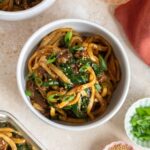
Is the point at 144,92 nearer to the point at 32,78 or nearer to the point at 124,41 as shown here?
the point at 124,41

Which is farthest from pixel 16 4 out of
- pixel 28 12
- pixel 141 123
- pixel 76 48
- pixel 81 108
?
pixel 141 123

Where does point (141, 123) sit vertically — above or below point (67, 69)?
below

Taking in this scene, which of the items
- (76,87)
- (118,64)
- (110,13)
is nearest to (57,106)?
(76,87)

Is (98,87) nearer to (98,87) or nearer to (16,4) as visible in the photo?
(98,87)

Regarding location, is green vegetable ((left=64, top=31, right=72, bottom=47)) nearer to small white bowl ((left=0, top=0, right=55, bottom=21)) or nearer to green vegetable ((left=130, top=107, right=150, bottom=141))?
small white bowl ((left=0, top=0, right=55, bottom=21))

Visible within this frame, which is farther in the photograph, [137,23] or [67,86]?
[137,23]

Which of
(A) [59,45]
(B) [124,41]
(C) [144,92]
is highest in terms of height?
(A) [59,45]
